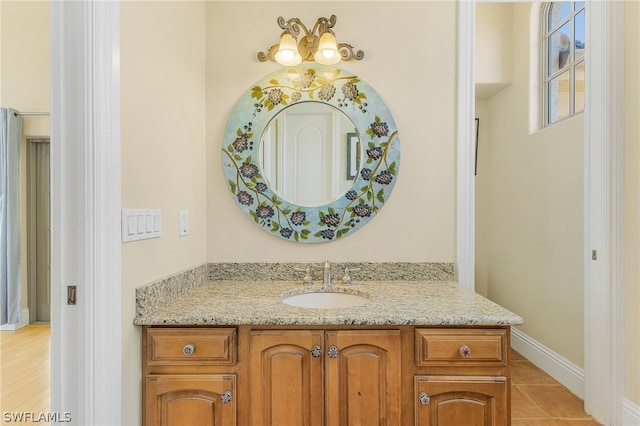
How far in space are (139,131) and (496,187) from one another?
119 inches

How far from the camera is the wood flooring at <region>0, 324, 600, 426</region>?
1940 millimetres

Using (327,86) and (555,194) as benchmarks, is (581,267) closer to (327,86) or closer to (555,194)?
(555,194)

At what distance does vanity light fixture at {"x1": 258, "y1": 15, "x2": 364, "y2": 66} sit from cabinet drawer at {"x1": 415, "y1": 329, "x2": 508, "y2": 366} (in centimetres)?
137

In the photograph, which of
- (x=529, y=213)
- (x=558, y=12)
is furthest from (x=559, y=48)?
(x=529, y=213)

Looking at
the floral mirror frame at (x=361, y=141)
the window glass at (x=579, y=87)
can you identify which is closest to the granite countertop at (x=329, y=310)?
the floral mirror frame at (x=361, y=141)

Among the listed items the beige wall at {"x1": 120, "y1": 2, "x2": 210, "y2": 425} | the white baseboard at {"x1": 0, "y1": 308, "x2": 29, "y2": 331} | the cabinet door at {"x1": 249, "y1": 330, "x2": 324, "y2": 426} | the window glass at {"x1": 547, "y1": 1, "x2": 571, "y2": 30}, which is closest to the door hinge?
the beige wall at {"x1": 120, "y1": 2, "x2": 210, "y2": 425}

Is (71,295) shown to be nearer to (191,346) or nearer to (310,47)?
(191,346)

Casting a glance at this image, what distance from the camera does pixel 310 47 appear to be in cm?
177

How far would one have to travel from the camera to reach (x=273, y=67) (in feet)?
6.04

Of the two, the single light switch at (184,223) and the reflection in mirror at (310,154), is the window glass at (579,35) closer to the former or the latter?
the reflection in mirror at (310,154)

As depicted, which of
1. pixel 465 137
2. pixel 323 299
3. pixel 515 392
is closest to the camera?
pixel 323 299

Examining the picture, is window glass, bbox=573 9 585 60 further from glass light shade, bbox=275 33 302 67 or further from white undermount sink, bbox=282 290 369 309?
white undermount sink, bbox=282 290 369 309

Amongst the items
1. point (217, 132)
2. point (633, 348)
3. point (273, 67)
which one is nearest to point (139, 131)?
point (217, 132)

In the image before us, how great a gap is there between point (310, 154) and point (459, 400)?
4.18 ft
